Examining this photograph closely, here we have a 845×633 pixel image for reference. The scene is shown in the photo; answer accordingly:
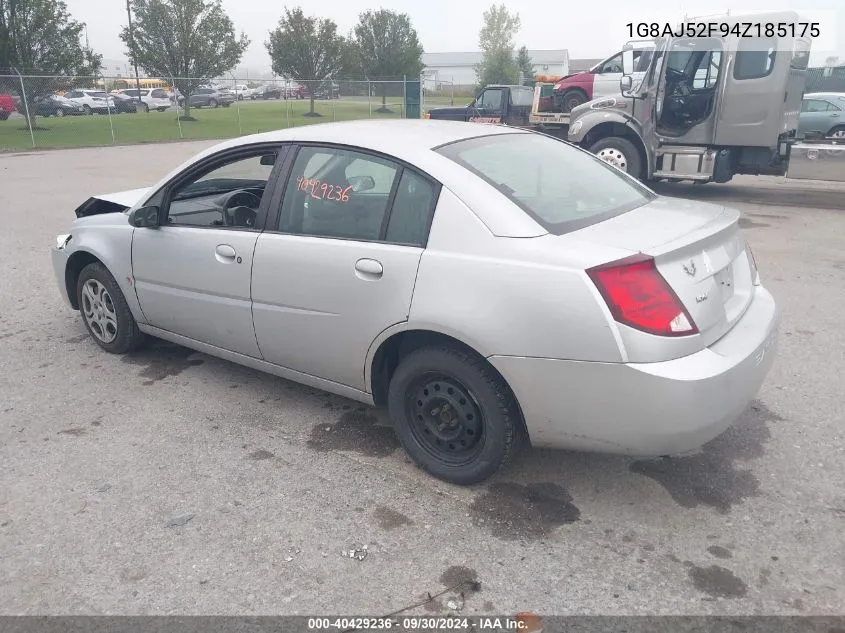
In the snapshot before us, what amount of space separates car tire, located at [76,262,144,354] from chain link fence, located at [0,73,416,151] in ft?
64.1

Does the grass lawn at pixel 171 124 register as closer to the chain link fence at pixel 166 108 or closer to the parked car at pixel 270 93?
the chain link fence at pixel 166 108

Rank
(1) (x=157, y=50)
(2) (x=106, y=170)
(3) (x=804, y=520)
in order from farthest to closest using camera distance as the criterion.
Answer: (1) (x=157, y=50) < (2) (x=106, y=170) < (3) (x=804, y=520)

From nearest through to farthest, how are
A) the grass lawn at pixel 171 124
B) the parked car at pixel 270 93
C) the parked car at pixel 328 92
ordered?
the grass lawn at pixel 171 124 → the parked car at pixel 328 92 → the parked car at pixel 270 93

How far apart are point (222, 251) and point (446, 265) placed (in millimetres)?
1469

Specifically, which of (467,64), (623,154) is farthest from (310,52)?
(467,64)

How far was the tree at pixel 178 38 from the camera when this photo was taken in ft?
109

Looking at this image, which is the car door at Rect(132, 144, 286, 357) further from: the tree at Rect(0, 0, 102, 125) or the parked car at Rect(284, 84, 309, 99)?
the parked car at Rect(284, 84, 309, 99)

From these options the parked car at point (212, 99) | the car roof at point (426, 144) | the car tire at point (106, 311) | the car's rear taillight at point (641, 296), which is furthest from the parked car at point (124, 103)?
the car's rear taillight at point (641, 296)

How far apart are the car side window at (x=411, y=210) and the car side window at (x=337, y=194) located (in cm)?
6

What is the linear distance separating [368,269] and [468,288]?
1.81ft

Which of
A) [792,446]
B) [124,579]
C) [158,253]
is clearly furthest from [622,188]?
[124,579]

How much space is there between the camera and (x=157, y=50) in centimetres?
3350

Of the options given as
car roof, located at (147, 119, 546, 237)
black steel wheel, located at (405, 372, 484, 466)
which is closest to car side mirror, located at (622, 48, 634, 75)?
car roof, located at (147, 119, 546, 237)

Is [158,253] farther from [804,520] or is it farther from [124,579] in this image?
[804,520]
